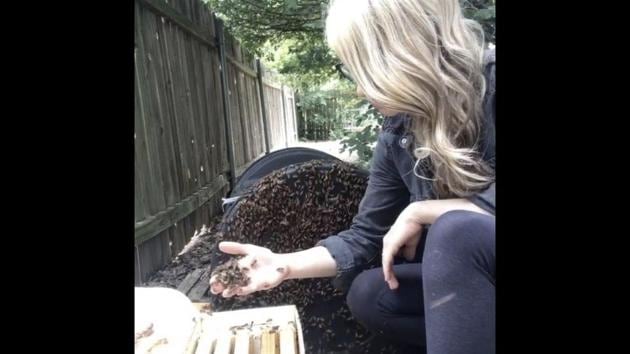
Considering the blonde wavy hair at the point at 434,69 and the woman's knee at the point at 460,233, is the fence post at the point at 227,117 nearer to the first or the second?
the blonde wavy hair at the point at 434,69

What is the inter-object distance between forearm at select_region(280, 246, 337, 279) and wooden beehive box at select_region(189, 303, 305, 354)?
6 cm

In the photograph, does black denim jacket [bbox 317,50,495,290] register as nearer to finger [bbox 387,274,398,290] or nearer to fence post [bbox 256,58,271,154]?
finger [bbox 387,274,398,290]

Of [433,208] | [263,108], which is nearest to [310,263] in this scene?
[433,208]

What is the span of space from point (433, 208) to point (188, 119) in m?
0.48

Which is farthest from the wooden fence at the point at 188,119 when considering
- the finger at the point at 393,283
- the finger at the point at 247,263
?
the finger at the point at 393,283

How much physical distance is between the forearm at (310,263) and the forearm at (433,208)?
174mm

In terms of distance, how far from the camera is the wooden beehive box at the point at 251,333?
0.69 meters

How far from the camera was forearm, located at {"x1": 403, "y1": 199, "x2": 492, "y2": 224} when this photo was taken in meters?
0.62
